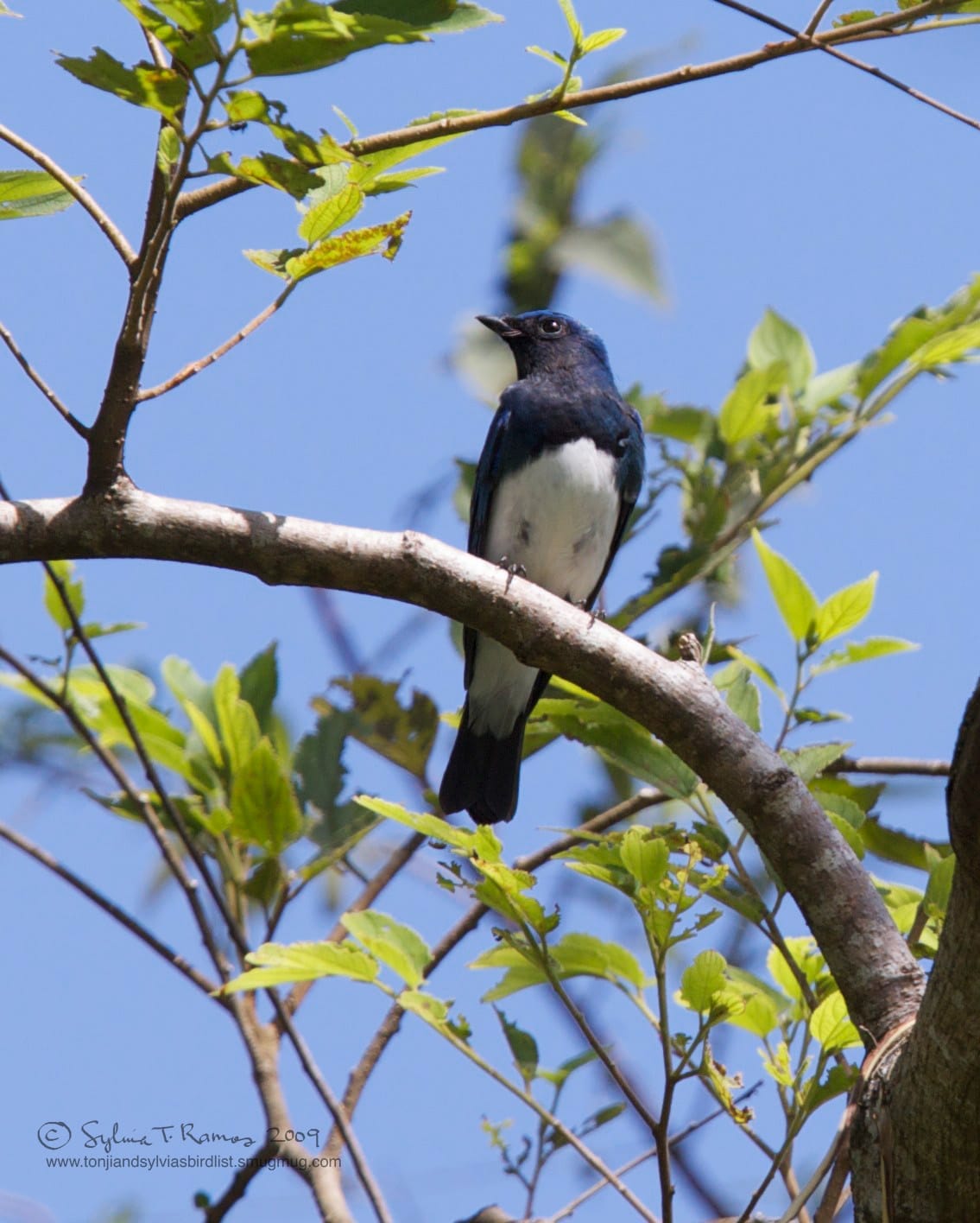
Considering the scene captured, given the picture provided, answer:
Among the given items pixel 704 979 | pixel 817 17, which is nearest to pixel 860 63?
pixel 817 17

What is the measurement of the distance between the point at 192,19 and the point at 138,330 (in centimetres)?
50

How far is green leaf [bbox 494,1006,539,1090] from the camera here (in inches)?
112

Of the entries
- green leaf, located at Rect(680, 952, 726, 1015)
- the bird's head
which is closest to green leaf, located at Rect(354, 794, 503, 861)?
green leaf, located at Rect(680, 952, 726, 1015)

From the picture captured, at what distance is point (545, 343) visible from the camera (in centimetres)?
578

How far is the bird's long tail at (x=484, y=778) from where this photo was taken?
4641mm

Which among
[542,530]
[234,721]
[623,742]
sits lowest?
[623,742]

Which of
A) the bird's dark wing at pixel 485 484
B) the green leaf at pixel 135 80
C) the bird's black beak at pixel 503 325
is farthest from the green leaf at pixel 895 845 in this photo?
the bird's black beak at pixel 503 325

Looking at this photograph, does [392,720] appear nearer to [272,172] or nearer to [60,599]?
[60,599]

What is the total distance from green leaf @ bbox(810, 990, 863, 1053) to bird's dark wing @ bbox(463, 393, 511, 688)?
2.66 metres

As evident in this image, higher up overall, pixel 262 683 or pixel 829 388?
pixel 829 388

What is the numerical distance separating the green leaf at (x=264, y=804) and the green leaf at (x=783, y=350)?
6.33 ft

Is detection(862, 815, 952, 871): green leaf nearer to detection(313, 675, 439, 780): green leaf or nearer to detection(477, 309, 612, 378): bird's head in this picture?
detection(313, 675, 439, 780): green leaf

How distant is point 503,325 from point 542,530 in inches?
39.3

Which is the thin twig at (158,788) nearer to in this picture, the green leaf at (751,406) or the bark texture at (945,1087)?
the bark texture at (945,1087)
